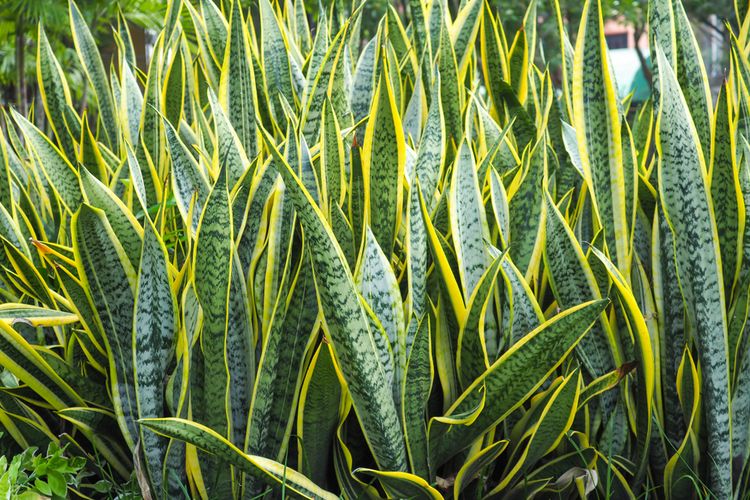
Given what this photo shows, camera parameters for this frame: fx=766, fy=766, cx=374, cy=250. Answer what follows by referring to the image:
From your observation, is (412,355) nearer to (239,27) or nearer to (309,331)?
(309,331)

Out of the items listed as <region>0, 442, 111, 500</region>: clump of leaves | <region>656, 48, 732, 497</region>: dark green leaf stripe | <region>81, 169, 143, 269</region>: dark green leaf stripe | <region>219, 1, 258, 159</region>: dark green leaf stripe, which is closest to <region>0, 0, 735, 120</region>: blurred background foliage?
<region>219, 1, 258, 159</region>: dark green leaf stripe

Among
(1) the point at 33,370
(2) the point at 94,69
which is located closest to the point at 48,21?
(2) the point at 94,69

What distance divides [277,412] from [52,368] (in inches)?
10.6

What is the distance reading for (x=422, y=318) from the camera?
31.4 inches

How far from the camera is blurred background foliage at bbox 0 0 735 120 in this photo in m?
3.24

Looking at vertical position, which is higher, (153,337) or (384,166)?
(384,166)

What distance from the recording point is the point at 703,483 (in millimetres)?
914

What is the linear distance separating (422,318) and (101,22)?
4.30 meters

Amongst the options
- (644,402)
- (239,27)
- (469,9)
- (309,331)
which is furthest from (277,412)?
(469,9)

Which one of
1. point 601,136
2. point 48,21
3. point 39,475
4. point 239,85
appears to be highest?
point 48,21

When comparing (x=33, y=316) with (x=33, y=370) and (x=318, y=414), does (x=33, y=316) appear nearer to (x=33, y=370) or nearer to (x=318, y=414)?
(x=33, y=370)

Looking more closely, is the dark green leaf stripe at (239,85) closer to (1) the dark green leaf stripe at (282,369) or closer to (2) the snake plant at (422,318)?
(2) the snake plant at (422,318)

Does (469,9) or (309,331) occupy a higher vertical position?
(469,9)

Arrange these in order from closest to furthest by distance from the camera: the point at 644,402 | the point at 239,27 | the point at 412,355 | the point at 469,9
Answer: the point at 412,355 → the point at 644,402 → the point at 239,27 → the point at 469,9
